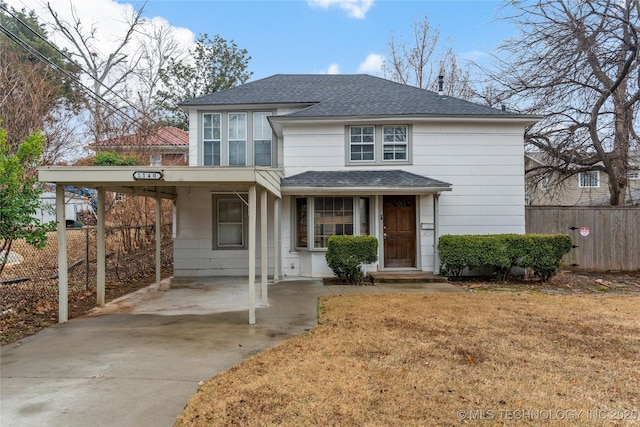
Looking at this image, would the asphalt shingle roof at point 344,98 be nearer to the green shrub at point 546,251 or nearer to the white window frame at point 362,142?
the white window frame at point 362,142

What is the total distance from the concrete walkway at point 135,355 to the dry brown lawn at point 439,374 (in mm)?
364

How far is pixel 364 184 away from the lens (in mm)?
9539

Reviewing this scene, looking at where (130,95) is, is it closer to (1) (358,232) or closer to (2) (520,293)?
(1) (358,232)

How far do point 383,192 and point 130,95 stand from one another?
1420 cm

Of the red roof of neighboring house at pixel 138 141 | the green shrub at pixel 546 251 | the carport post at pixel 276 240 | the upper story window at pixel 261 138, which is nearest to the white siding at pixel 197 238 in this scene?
the carport post at pixel 276 240

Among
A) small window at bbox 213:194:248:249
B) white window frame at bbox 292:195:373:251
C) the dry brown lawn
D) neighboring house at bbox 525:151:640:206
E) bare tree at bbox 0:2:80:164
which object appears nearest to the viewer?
the dry brown lawn

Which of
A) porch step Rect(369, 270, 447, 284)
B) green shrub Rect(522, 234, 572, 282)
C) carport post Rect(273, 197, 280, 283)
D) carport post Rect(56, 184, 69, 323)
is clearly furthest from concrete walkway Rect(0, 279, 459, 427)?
green shrub Rect(522, 234, 572, 282)

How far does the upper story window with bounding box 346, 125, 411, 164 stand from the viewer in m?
10.7

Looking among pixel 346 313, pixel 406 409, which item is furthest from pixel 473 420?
pixel 346 313

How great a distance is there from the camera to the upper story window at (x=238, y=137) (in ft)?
37.4

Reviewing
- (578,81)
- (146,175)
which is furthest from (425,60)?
(146,175)

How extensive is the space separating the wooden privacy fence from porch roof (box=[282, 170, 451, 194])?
4782 mm

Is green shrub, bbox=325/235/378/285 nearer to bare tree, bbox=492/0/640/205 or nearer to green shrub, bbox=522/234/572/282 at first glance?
green shrub, bbox=522/234/572/282

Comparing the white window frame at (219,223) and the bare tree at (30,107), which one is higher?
the bare tree at (30,107)
